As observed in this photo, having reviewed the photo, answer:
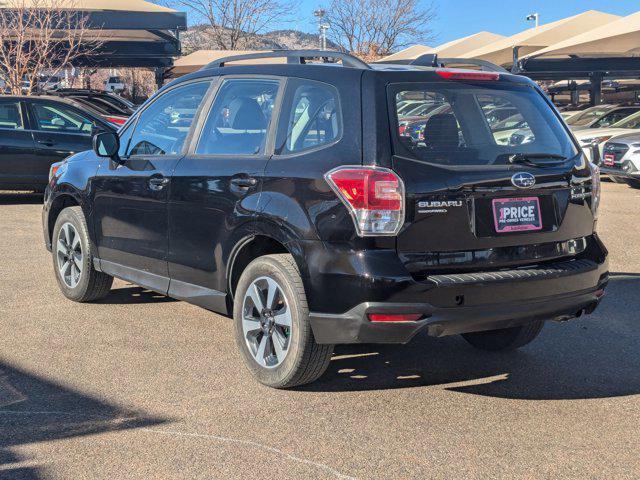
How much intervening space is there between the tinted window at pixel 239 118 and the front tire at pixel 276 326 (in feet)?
2.42

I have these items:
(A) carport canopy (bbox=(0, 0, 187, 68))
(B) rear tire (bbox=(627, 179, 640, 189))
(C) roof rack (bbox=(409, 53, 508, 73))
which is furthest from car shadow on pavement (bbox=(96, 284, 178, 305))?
(A) carport canopy (bbox=(0, 0, 187, 68))

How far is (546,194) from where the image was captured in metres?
4.48

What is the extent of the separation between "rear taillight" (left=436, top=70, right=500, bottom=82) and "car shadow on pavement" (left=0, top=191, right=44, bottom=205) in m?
10.2

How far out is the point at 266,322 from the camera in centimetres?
470

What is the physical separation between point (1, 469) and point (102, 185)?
294 cm

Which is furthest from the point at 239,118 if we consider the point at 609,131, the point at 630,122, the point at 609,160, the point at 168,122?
the point at 630,122

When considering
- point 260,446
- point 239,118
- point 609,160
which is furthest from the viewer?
point 609,160

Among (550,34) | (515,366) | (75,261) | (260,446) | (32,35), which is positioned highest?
(32,35)

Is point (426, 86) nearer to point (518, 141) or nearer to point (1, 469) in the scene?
point (518, 141)

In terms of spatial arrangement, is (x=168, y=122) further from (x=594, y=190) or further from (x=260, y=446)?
(x=594, y=190)

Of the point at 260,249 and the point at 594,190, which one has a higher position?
the point at 594,190

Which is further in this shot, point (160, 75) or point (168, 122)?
point (160, 75)

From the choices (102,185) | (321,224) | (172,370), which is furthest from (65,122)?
(321,224)

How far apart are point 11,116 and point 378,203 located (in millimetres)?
10467
